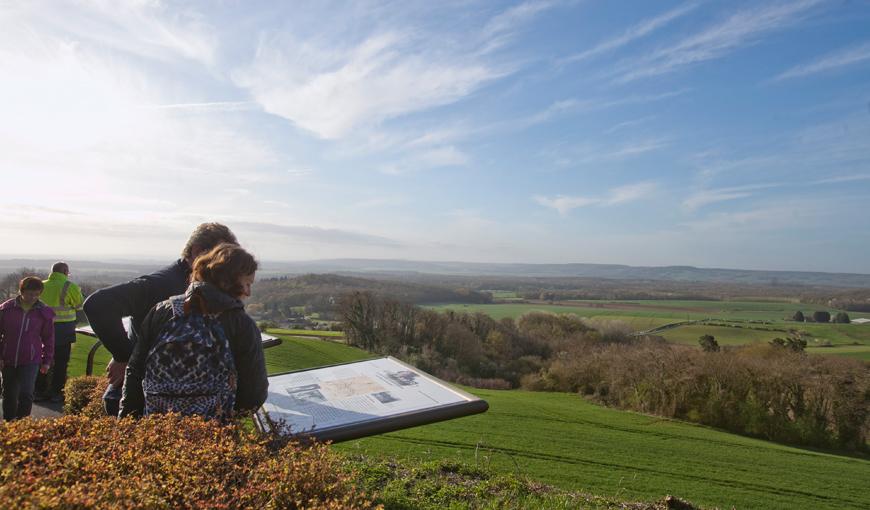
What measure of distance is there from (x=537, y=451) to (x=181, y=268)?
36.3ft

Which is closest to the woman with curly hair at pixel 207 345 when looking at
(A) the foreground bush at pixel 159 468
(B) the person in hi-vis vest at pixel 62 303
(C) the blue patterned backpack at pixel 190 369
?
(C) the blue patterned backpack at pixel 190 369

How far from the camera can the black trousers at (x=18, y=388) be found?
637cm

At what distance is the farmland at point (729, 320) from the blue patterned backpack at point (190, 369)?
2316 inches

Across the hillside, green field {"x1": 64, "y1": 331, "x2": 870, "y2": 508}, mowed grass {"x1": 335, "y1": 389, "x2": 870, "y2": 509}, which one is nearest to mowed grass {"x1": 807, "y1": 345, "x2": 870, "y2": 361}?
mowed grass {"x1": 335, "y1": 389, "x2": 870, "y2": 509}

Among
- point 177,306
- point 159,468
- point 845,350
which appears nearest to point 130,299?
point 177,306

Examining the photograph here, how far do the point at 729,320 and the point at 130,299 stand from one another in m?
85.7

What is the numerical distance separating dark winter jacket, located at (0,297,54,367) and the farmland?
5945cm

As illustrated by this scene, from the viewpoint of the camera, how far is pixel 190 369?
3055 mm

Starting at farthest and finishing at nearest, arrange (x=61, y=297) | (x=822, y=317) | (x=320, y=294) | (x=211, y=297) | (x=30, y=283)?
(x=822, y=317) → (x=320, y=294) → (x=61, y=297) → (x=30, y=283) → (x=211, y=297)

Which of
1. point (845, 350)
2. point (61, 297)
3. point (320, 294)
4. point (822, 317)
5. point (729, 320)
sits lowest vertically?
point (845, 350)

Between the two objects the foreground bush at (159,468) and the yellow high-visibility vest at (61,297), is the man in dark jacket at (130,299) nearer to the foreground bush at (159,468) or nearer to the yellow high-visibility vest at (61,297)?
the foreground bush at (159,468)

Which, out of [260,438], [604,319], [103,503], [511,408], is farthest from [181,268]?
[604,319]

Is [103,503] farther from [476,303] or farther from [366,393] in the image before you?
[476,303]

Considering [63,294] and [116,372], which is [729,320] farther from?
[116,372]
